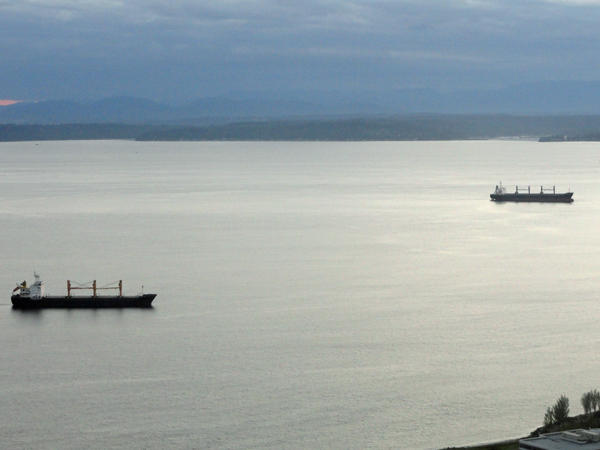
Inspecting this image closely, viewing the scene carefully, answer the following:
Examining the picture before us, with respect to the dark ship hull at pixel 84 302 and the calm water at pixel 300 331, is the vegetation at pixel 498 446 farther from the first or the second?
the dark ship hull at pixel 84 302

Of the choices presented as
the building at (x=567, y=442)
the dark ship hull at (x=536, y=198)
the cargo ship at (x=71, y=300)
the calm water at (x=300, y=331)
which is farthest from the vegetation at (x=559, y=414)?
the dark ship hull at (x=536, y=198)

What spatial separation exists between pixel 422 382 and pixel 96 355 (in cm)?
790

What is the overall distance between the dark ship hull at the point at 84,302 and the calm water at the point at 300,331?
53 cm

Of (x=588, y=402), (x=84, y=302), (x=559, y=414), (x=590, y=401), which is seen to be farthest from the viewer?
(x=84, y=302)

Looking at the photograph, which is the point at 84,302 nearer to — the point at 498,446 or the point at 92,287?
the point at 92,287

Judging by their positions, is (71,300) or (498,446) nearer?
(498,446)

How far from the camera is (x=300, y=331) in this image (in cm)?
2873

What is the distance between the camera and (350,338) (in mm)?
27859

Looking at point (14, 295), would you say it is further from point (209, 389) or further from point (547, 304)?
point (547, 304)

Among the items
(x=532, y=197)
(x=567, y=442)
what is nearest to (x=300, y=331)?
(x=567, y=442)

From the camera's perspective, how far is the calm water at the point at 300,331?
21.4m

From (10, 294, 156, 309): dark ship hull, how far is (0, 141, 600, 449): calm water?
535 millimetres

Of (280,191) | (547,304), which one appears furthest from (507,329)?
(280,191)

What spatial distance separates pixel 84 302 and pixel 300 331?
7.65 m
